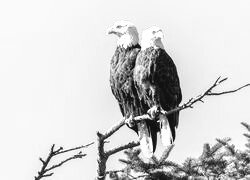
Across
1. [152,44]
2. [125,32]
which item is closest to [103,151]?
[152,44]

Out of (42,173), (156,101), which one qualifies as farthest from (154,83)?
(42,173)

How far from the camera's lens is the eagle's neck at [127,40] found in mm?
7754

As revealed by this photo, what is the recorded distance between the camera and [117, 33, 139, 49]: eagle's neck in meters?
7.75

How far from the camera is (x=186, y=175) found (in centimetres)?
647

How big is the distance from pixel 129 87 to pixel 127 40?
58cm

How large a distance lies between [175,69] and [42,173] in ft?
11.3

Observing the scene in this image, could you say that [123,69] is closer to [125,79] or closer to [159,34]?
[125,79]

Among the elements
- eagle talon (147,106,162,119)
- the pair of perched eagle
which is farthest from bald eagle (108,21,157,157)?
eagle talon (147,106,162,119)

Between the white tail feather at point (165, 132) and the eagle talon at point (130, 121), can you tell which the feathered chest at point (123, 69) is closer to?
the eagle talon at point (130, 121)

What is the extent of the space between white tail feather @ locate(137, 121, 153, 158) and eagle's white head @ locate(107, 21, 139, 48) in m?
0.87

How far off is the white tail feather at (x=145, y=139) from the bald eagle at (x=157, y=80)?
19 centimetres

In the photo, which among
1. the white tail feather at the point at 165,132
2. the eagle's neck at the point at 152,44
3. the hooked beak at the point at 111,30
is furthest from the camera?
the hooked beak at the point at 111,30

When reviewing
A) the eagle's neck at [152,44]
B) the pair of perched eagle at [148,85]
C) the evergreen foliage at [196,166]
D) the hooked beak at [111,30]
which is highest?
the hooked beak at [111,30]

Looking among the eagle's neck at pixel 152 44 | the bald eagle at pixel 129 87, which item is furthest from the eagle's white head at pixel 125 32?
the eagle's neck at pixel 152 44
